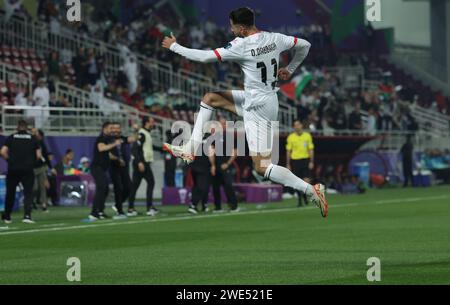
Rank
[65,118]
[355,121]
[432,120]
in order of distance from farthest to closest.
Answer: [432,120], [355,121], [65,118]

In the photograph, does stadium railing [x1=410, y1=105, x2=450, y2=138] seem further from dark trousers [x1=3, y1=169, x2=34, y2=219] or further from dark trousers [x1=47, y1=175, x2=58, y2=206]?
dark trousers [x1=3, y1=169, x2=34, y2=219]

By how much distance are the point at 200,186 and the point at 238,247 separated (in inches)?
386

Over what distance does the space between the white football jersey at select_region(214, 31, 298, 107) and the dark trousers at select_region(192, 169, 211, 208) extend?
12.1 metres

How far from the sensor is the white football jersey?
1461cm

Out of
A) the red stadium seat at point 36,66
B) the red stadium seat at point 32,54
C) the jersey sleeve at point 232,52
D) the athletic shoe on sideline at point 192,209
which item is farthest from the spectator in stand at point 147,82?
the jersey sleeve at point 232,52

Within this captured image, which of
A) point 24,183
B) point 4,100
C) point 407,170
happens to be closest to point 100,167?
point 24,183

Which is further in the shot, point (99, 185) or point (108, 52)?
point (108, 52)

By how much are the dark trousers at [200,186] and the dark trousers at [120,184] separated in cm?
182

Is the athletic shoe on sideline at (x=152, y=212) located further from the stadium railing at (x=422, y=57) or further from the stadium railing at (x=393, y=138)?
the stadium railing at (x=422, y=57)

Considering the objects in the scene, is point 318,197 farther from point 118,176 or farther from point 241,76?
point 241,76

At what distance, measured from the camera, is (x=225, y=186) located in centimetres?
2781

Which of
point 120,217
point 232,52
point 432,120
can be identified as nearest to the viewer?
point 232,52

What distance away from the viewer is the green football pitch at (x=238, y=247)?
43.4ft
